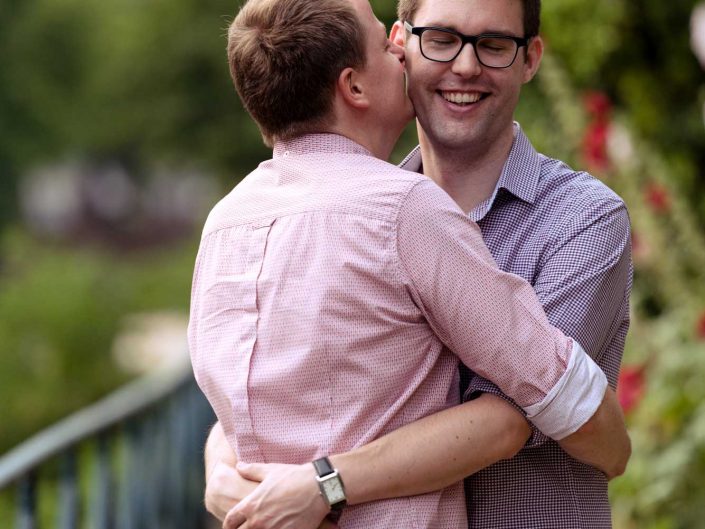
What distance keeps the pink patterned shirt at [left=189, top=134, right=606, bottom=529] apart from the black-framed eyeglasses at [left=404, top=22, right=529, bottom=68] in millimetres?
500

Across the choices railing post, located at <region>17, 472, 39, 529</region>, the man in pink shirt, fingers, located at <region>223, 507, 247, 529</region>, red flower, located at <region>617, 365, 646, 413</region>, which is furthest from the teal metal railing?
red flower, located at <region>617, 365, 646, 413</region>

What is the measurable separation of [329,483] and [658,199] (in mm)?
4034

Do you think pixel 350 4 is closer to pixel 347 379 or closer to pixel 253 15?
pixel 253 15

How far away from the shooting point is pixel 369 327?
2.09 metres

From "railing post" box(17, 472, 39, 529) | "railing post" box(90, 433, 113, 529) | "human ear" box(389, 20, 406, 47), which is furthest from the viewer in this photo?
"railing post" box(90, 433, 113, 529)

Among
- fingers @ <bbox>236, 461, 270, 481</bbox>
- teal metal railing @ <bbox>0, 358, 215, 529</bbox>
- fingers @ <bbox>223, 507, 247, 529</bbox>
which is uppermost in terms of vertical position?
fingers @ <bbox>236, 461, 270, 481</bbox>

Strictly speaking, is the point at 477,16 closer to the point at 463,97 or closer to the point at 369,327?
the point at 463,97

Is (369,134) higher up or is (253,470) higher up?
(369,134)

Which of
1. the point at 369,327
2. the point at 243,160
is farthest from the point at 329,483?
the point at 243,160

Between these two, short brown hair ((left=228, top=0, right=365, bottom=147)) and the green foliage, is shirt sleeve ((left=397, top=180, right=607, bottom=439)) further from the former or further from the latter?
the green foliage

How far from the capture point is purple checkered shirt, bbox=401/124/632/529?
2287 millimetres

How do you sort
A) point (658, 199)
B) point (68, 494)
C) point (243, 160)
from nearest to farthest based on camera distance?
point (68, 494)
point (658, 199)
point (243, 160)

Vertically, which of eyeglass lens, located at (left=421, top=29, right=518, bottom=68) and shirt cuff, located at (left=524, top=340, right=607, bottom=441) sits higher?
eyeglass lens, located at (left=421, top=29, right=518, bottom=68)

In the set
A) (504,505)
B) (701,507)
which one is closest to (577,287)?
(504,505)
